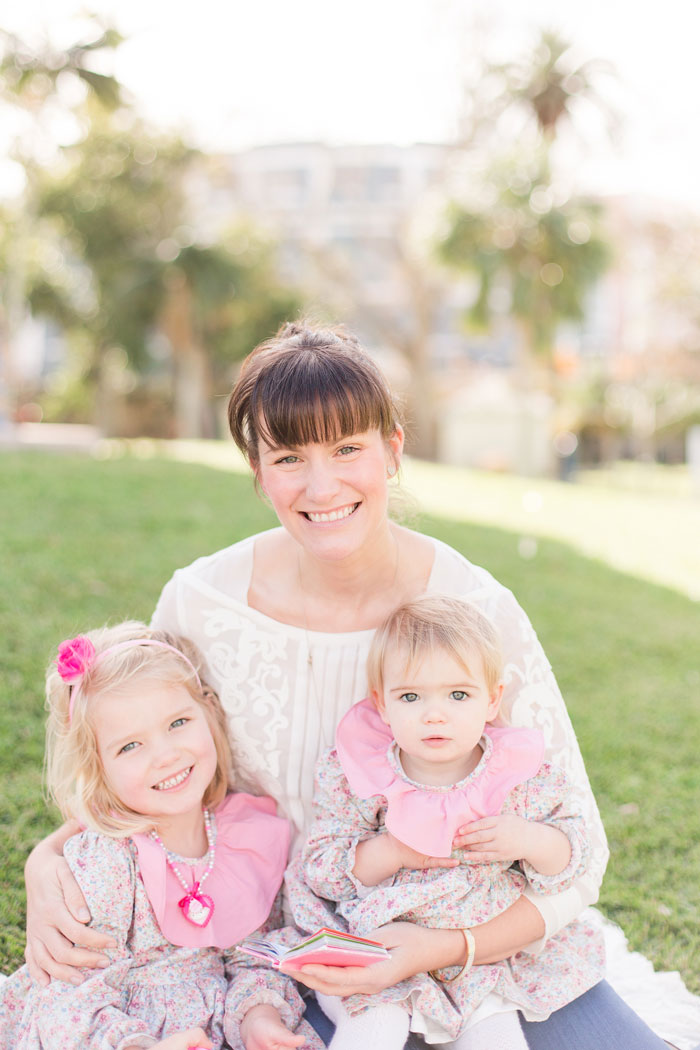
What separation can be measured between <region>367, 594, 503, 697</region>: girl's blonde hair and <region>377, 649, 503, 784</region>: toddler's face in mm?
16

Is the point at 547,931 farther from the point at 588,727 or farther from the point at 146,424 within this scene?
the point at 146,424

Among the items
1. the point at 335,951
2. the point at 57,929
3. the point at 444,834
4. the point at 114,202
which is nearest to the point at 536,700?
the point at 444,834

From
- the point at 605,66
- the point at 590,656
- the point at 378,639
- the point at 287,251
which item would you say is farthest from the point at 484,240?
the point at 378,639

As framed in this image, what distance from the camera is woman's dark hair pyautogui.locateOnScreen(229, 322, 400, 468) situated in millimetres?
2164

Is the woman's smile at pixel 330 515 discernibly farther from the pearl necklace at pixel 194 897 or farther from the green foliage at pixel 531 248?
the green foliage at pixel 531 248

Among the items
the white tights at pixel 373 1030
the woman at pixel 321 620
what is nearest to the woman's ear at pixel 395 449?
the woman at pixel 321 620

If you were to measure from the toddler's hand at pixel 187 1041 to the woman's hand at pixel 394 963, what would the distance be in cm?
21

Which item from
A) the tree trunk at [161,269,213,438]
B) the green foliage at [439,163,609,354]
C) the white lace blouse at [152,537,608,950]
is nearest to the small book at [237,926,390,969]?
the white lace blouse at [152,537,608,950]

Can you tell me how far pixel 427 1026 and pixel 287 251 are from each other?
28243 millimetres

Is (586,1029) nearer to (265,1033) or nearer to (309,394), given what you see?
(265,1033)

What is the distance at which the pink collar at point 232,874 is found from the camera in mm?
2150

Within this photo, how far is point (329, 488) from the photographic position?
2.18m

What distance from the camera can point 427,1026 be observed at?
6.55 feet

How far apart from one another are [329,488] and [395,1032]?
1148mm
